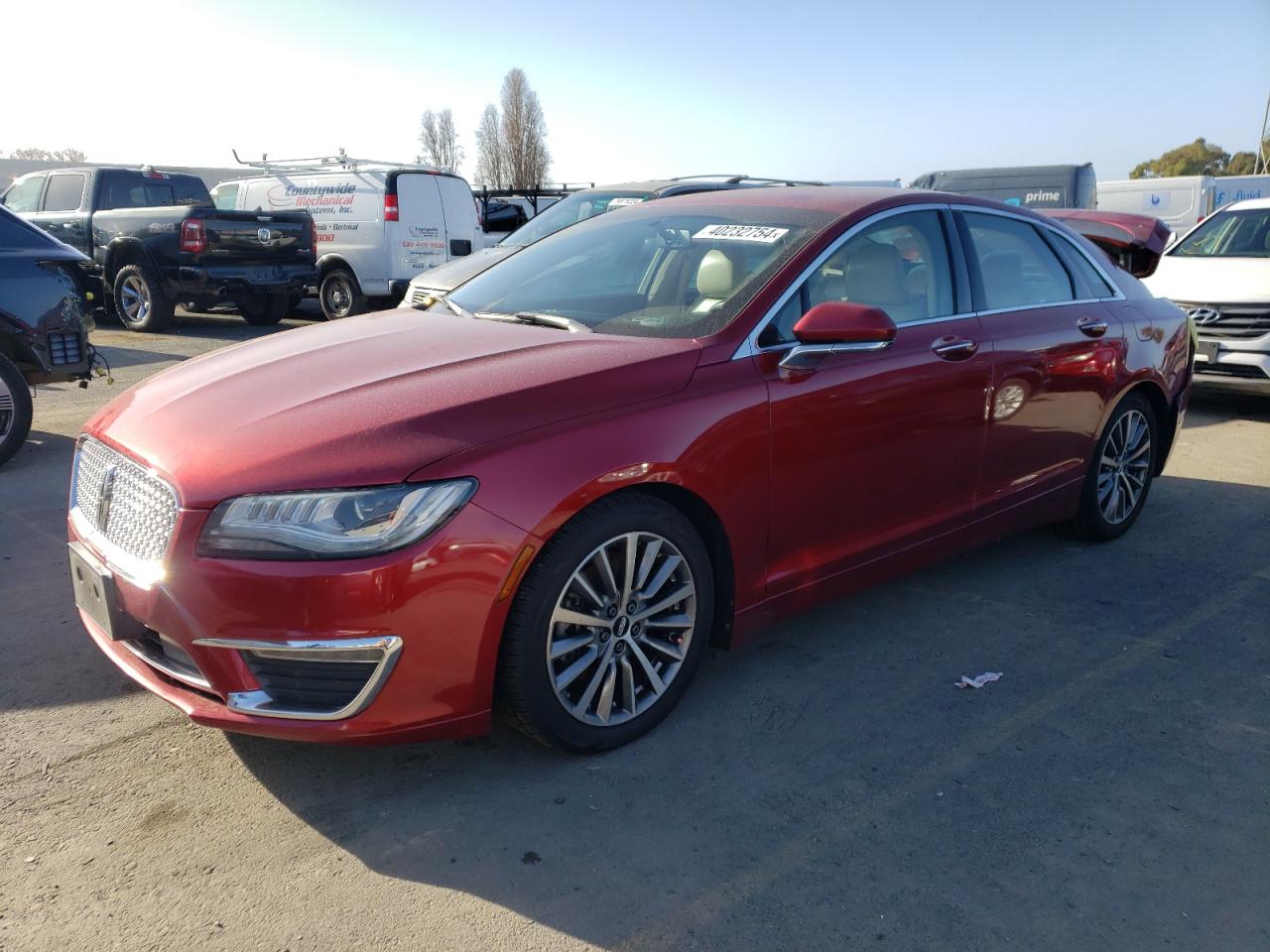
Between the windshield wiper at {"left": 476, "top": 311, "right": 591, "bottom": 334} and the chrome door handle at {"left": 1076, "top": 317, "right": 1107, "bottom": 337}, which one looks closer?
the windshield wiper at {"left": 476, "top": 311, "right": 591, "bottom": 334}

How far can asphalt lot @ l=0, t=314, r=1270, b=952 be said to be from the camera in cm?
241

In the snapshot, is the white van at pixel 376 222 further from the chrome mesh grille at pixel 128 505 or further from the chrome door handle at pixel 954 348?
the chrome mesh grille at pixel 128 505

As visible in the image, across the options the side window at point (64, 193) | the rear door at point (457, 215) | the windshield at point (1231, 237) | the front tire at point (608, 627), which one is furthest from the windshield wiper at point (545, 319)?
the side window at point (64, 193)

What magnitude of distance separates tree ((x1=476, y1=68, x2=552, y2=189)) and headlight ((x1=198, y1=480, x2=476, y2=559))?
64.2m

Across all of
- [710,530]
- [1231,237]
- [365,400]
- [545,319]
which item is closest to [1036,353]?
[710,530]

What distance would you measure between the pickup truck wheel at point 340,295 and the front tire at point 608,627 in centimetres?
1144

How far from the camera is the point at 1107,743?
325 centimetres

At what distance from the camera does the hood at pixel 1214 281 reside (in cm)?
839

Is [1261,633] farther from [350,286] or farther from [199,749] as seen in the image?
[350,286]

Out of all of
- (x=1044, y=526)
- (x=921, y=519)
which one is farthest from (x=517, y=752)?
(x=1044, y=526)

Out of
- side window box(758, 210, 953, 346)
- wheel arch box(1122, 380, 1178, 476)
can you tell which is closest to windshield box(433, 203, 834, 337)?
side window box(758, 210, 953, 346)

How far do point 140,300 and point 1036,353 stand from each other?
11.7 m

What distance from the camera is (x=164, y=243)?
12156mm

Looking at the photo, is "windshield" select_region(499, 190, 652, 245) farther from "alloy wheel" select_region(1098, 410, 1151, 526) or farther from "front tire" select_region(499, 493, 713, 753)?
"front tire" select_region(499, 493, 713, 753)
